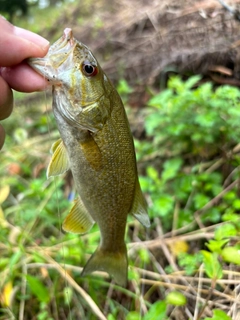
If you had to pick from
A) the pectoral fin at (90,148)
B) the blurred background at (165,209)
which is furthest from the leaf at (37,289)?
the pectoral fin at (90,148)

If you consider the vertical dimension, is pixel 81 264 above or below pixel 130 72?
below

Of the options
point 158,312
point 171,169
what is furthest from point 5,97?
point 171,169

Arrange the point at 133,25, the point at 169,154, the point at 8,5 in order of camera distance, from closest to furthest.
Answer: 1. the point at 169,154
2. the point at 133,25
3. the point at 8,5

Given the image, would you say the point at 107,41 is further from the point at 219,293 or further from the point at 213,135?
the point at 219,293

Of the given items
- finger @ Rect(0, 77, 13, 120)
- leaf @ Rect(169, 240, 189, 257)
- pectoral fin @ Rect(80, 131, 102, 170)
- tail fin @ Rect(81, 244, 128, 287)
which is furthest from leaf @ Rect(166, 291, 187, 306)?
finger @ Rect(0, 77, 13, 120)

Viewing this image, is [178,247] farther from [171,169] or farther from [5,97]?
[5,97]

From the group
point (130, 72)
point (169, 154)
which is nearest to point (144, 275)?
point (169, 154)

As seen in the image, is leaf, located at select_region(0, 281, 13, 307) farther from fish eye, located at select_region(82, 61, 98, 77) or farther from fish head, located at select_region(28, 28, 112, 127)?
fish eye, located at select_region(82, 61, 98, 77)

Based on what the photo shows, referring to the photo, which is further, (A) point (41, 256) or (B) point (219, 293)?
(A) point (41, 256)
